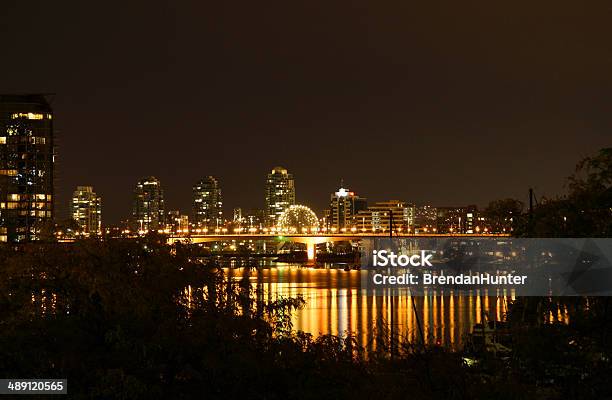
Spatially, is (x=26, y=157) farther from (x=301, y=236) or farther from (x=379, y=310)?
(x=379, y=310)

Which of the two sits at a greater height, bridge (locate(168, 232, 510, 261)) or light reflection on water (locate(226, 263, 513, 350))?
bridge (locate(168, 232, 510, 261))

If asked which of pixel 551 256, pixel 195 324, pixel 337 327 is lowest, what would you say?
pixel 337 327

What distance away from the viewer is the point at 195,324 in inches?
501

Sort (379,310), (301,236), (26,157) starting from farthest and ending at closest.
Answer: (301,236) < (26,157) < (379,310)

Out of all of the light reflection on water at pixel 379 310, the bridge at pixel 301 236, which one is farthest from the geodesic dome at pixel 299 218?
the light reflection on water at pixel 379 310

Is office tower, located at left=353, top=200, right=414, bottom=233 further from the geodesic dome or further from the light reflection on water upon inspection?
the light reflection on water

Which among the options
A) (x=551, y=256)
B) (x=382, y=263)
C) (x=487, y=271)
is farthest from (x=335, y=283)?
(x=551, y=256)

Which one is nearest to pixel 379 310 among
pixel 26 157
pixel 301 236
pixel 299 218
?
pixel 301 236

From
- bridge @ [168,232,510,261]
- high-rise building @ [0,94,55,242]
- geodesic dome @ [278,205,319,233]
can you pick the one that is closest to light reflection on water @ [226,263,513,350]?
bridge @ [168,232,510,261]

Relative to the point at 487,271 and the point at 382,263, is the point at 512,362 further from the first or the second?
the point at 382,263

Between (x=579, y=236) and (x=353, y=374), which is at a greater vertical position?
(x=579, y=236)

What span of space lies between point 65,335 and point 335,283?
218 feet

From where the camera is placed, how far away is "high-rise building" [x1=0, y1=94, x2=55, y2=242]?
89.4 meters

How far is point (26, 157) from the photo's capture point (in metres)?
93.7
